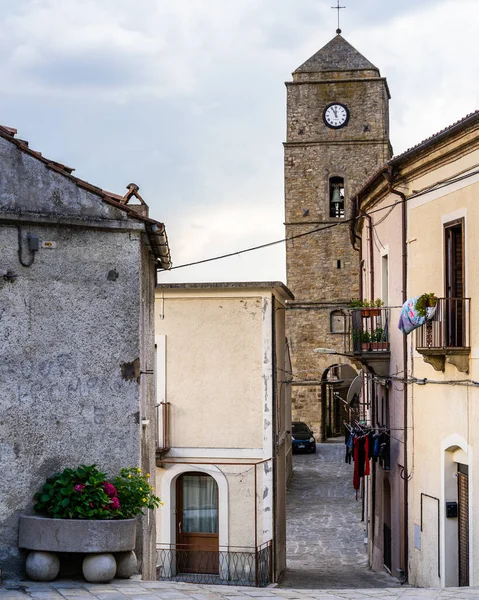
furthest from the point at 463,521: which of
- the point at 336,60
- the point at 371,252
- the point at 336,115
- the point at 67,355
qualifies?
the point at 336,60

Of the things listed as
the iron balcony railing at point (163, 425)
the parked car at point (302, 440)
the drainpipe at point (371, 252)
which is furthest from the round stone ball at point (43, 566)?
the parked car at point (302, 440)

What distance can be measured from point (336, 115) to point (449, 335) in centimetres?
3614

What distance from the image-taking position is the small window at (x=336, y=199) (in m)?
48.9

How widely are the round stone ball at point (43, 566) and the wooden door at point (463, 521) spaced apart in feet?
25.0

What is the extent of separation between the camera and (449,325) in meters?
15.0

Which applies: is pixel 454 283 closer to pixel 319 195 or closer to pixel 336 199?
pixel 319 195

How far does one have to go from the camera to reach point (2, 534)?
9719mm

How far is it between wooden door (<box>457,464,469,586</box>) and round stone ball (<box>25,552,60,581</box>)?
7.61m

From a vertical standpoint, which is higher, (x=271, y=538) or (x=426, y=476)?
(x=426, y=476)

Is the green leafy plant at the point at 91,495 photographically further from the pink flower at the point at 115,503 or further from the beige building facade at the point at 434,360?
the beige building facade at the point at 434,360

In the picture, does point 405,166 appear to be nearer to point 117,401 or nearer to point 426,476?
point 426,476

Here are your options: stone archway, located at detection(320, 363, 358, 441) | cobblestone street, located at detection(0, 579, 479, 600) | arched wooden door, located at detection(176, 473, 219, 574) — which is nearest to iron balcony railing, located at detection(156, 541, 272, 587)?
arched wooden door, located at detection(176, 473, 219, 574)

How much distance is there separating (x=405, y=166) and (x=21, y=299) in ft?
31.4

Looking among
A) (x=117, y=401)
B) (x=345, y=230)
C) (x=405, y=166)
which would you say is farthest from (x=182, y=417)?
(x=345, y=230)
